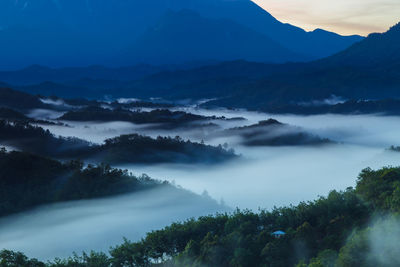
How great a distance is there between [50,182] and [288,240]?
7509 centimetres

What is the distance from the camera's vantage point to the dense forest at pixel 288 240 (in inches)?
1351

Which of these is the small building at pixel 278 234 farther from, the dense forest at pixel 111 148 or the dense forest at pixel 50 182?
the dense forest at pixel 111 148

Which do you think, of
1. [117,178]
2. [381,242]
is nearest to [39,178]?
[117,178]

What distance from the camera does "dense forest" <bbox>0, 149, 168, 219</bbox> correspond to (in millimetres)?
99562

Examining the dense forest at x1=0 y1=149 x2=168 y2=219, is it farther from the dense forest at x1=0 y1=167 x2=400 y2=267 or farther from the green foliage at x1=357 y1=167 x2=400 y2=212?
the green foliage at x1=357 y1=167 x2=400 y2=212

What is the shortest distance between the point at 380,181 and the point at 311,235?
1509 centimetres

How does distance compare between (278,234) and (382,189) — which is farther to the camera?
(382,189)

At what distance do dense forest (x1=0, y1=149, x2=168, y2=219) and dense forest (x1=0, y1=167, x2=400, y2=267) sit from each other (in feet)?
186

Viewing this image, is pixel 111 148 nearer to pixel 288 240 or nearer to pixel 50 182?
pixel 50 182

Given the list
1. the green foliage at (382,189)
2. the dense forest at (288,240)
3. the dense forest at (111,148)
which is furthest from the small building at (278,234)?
the dense forest at (111,148)

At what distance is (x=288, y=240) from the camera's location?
1634 inches

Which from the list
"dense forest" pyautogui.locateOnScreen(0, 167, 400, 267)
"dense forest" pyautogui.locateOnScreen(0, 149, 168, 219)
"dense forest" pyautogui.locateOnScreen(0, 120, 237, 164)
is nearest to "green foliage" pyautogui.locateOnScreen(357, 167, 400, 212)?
"dense forest" pyautogui.locateOnScreen(0, 167, 400, 267)

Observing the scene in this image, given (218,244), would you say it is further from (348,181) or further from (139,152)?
(348,181)

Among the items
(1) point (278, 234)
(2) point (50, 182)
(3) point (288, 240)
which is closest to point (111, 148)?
(2) point (50, 182)
